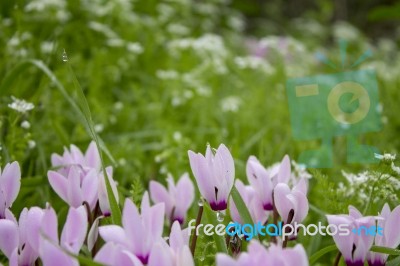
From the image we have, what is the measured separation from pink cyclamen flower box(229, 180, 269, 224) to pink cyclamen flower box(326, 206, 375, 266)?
7.5 inches

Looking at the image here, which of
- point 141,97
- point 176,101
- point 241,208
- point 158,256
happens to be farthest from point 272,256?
point 141,97

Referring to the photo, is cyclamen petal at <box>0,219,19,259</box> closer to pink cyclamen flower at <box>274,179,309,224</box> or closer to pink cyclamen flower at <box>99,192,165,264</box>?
pink cyclamen flower at <box>99,192,165,264</box>

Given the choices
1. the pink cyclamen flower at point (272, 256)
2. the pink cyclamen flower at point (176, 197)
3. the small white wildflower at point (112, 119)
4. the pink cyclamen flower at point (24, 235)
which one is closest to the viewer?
the pink cyclamen flower at point (272, 256)

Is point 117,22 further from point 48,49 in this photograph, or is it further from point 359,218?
point 359,218

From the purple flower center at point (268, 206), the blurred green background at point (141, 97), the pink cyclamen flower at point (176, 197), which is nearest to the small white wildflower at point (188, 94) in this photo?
the blurred green background at point (141, 97)

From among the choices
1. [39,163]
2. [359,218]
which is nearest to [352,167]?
[39,163]

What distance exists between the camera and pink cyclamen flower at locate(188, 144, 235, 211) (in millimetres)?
823

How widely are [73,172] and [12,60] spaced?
115 centimetres

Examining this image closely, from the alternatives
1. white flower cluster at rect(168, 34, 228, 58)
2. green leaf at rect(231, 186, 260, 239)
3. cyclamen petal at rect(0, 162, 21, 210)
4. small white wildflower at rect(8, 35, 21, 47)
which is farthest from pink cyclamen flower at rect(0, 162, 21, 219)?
white flower cluster at rect(168, 34, 228, 58)

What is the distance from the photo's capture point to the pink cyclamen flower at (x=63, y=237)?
68 cm

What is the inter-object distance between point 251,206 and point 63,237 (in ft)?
1.18

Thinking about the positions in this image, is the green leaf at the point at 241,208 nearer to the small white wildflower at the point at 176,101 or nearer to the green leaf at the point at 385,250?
the green leaf at the point at 385,250

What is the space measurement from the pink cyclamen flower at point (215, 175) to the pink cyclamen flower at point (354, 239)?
0.16 m

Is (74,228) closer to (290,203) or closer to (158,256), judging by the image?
(158,256)
